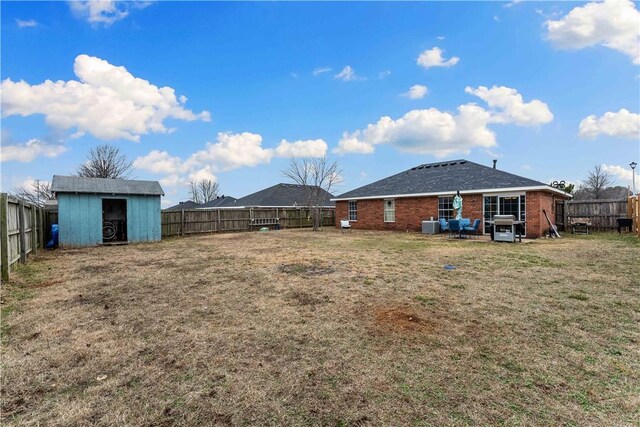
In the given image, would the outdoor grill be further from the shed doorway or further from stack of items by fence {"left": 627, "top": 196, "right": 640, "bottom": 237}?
the shed doorway

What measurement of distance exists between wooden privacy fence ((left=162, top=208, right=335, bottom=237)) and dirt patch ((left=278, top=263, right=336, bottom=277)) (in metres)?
12.5

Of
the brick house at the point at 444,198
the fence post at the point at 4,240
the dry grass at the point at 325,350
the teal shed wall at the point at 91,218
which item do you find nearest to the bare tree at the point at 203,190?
the brick house at the point at 444,198

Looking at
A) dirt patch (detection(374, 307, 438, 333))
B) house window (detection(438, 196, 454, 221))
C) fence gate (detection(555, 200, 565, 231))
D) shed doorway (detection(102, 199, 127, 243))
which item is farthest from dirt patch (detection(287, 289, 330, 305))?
fence gate (detection(555, 200, 565, 231))

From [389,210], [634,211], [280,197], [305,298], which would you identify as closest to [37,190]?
[280,197]

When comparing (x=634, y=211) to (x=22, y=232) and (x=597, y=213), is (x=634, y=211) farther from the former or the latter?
(x=22, y=232)

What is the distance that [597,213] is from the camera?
16734mm

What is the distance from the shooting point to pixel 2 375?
2723mm

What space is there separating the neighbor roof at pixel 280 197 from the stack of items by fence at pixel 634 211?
2025 centimetres

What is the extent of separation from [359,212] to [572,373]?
20.0 meters

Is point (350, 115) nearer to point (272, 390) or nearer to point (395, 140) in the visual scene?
point (395, 140)

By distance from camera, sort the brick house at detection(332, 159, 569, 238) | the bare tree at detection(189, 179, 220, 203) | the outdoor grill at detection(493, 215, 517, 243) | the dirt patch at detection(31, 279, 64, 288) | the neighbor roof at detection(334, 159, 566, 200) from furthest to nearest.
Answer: the bare tree at detection(189, 179, 220, 203), the neighbor roof at detection(334, 159, 566, 200), the brick house at detection(332, 159, 569, 238), the outdoor grill at detection(493, 215, 517, 243), the dirt patch at detection(31, 279, 64, 288)

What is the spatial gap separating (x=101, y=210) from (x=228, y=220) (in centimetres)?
794

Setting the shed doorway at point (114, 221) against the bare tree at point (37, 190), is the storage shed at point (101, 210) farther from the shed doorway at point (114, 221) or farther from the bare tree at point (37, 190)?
the bare tree at point (37, 190)

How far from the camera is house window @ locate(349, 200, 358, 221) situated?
23.0 meters
